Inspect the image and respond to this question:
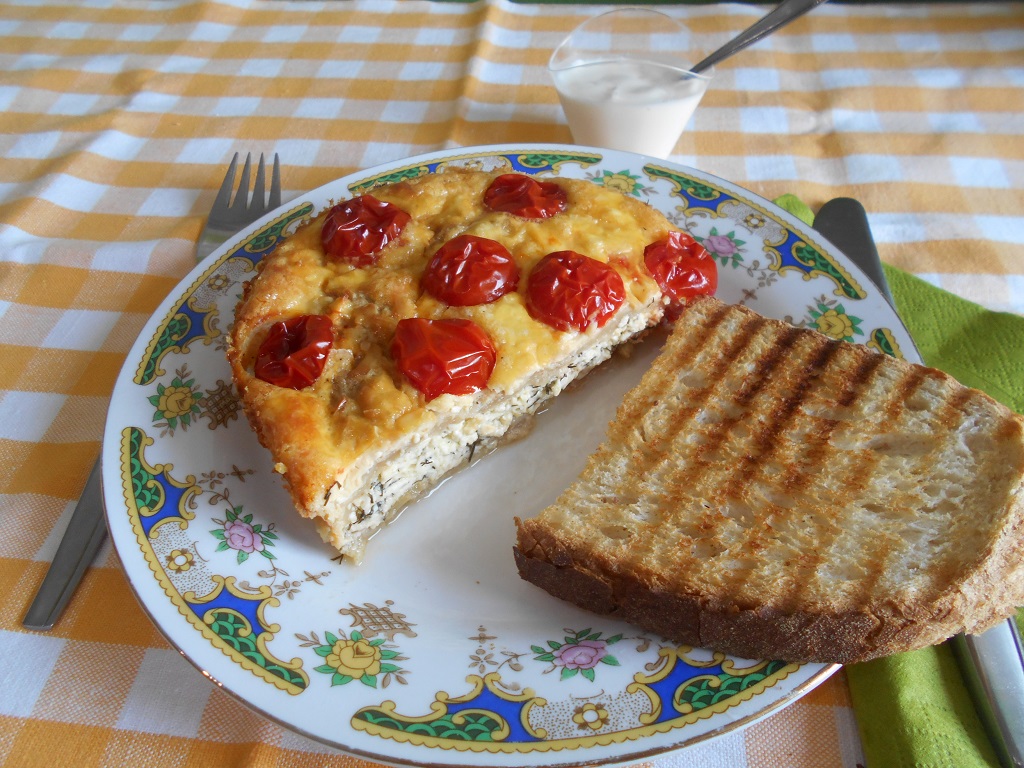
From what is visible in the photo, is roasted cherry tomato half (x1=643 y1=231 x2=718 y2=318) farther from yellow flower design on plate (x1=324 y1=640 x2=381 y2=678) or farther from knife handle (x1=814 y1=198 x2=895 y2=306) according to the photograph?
yellow flower design on plate (x1=324 y1=640 x2=381 y2=678)

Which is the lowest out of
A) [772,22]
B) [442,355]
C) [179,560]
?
[179,560]

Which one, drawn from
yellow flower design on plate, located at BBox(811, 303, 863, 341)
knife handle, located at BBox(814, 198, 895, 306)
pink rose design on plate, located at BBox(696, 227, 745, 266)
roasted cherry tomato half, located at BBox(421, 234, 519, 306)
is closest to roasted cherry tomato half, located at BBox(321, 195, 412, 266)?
roasted cherry tomato half, located at BBox(421, 234, 519, 306)

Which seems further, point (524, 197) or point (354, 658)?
point (524, 197)

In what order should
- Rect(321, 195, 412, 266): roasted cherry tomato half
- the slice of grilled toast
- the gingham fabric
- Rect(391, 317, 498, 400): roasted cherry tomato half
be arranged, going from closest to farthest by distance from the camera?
the slice of grilled toast < the gingham fabric < Rect(391, 317, 498, 400): roasted cherry tomato half < Rect(321, 195, 412, 266): roasted cherry tomato half

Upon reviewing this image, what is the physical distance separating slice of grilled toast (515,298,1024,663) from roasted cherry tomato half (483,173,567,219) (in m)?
1.01

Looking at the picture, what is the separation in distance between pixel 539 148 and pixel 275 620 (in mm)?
3202

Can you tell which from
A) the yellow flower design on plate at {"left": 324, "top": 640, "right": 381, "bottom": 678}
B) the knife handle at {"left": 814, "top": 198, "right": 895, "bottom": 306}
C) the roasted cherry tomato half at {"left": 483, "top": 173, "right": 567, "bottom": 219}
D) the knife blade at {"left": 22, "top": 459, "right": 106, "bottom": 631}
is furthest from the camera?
the knife handle at {"left": 814, "top": 198, "right": 895, "bottom": 306}

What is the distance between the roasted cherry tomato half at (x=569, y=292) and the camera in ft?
11.2

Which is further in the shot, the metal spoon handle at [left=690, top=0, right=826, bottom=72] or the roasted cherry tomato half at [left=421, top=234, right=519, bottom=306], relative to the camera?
the metal spoon handle at [left=690, top=0, right=826, bottom=72]

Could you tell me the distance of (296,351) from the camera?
320 centimetres

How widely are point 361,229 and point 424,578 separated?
5.54 feet

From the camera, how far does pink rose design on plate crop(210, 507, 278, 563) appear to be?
3.04 m

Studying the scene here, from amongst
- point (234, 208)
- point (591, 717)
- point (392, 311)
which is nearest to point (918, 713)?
point (591, 717)

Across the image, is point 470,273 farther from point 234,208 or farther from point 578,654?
point 234,208
